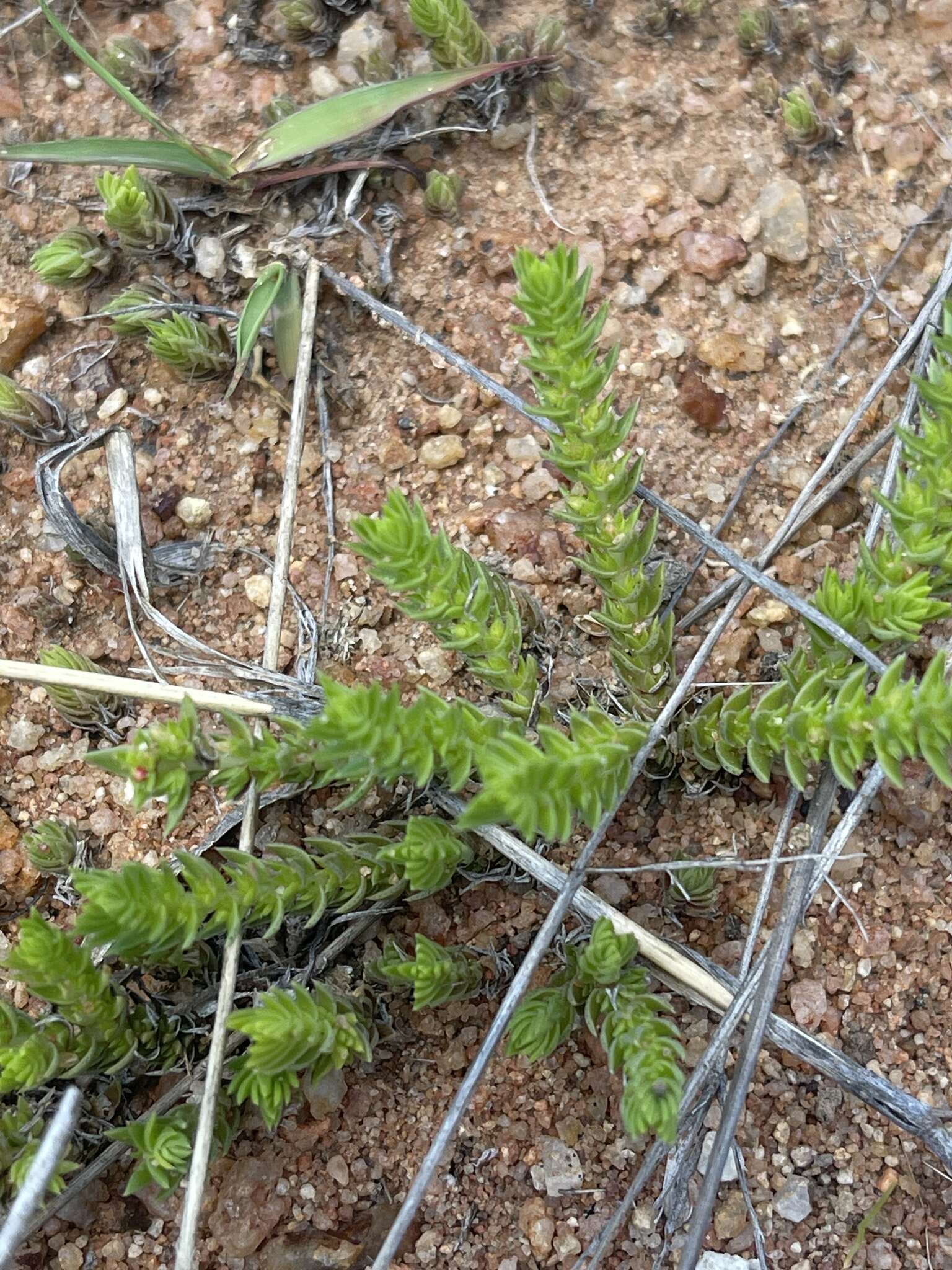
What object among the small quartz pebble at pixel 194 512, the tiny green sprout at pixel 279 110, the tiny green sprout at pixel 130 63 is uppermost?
the tiny green sprout at pixel 130 63

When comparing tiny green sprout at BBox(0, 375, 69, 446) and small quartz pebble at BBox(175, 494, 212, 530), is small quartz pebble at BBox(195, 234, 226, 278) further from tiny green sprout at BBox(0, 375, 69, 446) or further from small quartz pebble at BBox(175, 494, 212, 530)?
small quartz pebble at BBox(175, 494, 212, 530)

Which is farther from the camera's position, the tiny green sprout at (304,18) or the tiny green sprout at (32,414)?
the tiny green sprout at (304,18)

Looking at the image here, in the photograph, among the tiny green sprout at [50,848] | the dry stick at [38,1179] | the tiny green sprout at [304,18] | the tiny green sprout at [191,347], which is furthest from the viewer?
the tiny green sprout at [304,18]

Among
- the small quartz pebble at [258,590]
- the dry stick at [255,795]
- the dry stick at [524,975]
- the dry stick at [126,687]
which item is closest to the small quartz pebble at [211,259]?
the dry stick at [255,795]

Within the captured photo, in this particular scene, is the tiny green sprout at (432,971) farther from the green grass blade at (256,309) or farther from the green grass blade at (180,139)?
the green grass blade at (180,139)

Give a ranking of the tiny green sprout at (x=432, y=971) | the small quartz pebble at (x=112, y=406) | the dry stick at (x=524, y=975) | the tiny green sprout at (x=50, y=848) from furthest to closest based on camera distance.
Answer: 1. the small quartz pebble at (x=112, y=406)
2. the tiny green sprout at (x=50, y=848)
3. the tiny green sprout at (x=432, y=971)
4. the dry stick at (x=524, y=975)

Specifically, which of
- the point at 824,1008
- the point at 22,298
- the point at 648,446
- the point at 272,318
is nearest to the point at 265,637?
the point at 272,318

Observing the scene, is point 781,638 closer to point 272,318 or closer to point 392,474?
point 392,474
